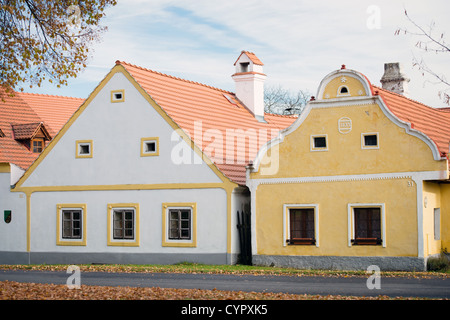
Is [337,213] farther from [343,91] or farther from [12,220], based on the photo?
[12,220]

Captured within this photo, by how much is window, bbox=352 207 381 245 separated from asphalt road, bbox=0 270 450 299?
152 inches

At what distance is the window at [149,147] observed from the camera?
30.8m

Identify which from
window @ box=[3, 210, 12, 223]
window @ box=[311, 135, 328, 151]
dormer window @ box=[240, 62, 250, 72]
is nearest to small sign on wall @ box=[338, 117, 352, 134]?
window @ box=[311, 135, 328, 151]

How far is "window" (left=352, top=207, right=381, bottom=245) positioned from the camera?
85.9 ft

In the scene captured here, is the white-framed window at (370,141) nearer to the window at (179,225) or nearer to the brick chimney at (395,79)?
the window at (179,225)

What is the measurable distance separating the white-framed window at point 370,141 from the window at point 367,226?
7.00 feet

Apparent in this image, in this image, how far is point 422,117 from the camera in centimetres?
3134

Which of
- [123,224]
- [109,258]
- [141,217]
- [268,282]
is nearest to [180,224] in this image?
[141,217]

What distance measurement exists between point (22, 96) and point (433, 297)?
1220 inches

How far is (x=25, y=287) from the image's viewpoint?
18641 mm

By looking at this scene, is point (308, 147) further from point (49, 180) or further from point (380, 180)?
point (49, 180)

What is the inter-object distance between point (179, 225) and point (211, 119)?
5671 mm

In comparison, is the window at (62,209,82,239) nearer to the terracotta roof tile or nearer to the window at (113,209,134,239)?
the window at (113,209,134,239)
